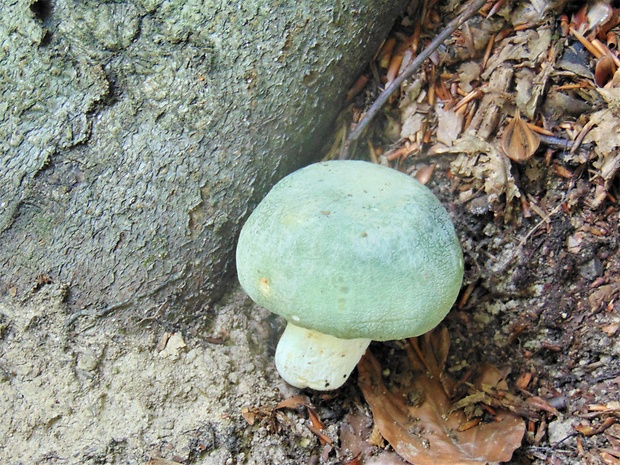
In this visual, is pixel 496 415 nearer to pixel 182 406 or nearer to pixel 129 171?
pixel 182 406

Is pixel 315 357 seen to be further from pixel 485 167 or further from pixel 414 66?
pixel 414 66

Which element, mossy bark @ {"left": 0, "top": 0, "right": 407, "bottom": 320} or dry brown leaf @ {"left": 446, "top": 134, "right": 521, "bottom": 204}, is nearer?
mossy bark @ {"left": 0, "top": 0, "right": 407, "bottom": 320}

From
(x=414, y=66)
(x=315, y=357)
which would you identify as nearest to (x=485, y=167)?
(x=414, y=66)

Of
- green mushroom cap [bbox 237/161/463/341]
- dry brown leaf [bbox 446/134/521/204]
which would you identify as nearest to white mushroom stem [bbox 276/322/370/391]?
green mushroom cap [bbox 237/161/463/341]

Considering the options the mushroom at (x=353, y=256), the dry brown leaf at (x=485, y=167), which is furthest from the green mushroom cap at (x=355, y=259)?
the dry brown leaf at (x=485, y=167)

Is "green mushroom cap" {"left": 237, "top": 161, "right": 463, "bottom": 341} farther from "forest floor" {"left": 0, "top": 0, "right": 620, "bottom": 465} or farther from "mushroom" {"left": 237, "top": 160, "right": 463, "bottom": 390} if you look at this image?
"forest floor" {"left": 0, "top": 0, "right": 620, "bottom": 465}

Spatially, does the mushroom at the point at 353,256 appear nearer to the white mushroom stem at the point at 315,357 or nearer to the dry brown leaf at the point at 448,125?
the white mushroom stem at the point at 315,357
